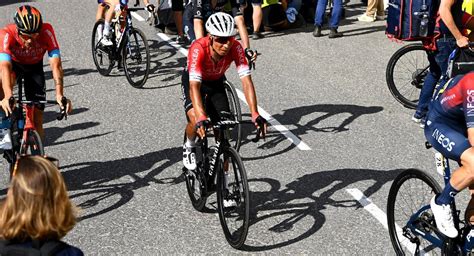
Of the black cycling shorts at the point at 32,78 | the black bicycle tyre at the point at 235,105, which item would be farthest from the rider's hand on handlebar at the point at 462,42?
the black cycling shorts at the point at 32,78

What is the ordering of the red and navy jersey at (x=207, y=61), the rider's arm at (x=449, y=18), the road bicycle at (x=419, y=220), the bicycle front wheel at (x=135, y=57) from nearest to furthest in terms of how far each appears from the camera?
the road bicycle at (x=419, y=220), the red and navy jersey at (x=207, y=61), the rider's arm at (x=449, y=18), the bicycle front wheel at (x=135, y=57)

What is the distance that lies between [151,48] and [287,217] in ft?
24.3

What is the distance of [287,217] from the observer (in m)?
6.86

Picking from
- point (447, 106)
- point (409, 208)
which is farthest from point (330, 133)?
point (447, 106)

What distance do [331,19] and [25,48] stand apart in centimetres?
766

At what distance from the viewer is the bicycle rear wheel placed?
6.10m

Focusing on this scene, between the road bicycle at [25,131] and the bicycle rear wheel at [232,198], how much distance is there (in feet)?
5.67

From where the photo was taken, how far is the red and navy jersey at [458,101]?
4.91m

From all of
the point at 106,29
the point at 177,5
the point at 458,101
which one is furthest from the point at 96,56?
the point at 458,101

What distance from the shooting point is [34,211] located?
326 centimetres

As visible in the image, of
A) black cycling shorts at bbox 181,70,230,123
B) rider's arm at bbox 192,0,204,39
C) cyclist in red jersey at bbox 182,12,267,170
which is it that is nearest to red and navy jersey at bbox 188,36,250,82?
cyclist in red jersey at bbox 182,12,267,170

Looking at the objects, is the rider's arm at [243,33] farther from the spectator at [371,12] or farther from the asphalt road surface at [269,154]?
the spectator at [371,12]

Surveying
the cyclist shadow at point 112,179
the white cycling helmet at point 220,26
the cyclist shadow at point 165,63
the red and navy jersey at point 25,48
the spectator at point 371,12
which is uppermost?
the white cycling helmet at point 220,26

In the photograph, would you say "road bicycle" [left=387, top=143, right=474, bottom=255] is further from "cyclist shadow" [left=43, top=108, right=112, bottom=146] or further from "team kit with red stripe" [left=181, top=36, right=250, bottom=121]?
"cyclist shadow" [left=43, top=108, right=112, bottom=146]
